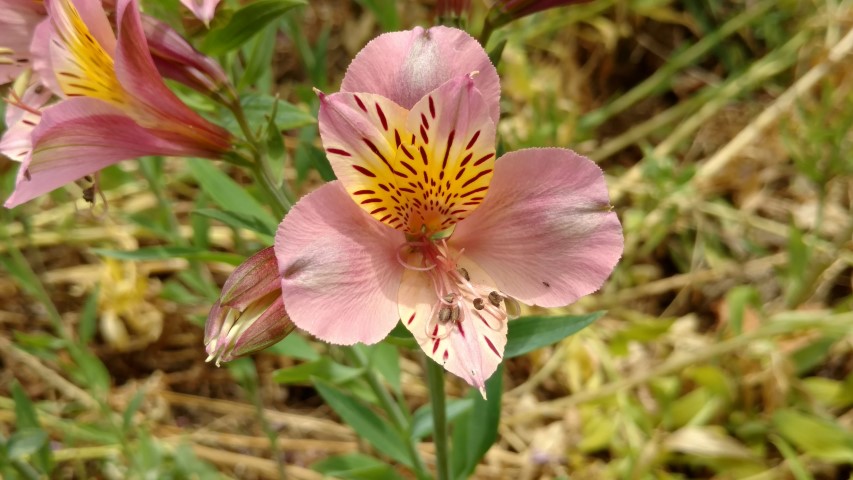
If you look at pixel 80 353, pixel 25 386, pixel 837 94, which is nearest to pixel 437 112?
pixel 80 353

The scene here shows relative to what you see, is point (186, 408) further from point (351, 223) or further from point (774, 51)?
point (774, 51)

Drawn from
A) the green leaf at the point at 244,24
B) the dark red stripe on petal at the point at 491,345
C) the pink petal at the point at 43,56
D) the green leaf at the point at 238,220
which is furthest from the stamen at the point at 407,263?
the pink petal at the point at 43,56

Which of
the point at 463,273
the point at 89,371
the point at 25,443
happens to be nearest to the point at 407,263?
the point at 463,273

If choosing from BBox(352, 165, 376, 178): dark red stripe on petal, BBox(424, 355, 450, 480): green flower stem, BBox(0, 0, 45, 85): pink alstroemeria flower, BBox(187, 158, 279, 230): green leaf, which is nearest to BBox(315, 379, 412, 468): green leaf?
BBox(424, 355, 450, 480): green flower stem

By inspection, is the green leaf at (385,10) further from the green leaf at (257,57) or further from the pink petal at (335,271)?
the pink petal at (335,271)

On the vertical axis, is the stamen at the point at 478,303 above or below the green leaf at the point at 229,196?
above

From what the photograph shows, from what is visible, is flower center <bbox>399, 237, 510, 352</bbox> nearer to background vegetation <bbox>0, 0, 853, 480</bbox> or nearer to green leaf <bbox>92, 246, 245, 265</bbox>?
green leaf <bbox>92, 246, 245, 265</bbox>
